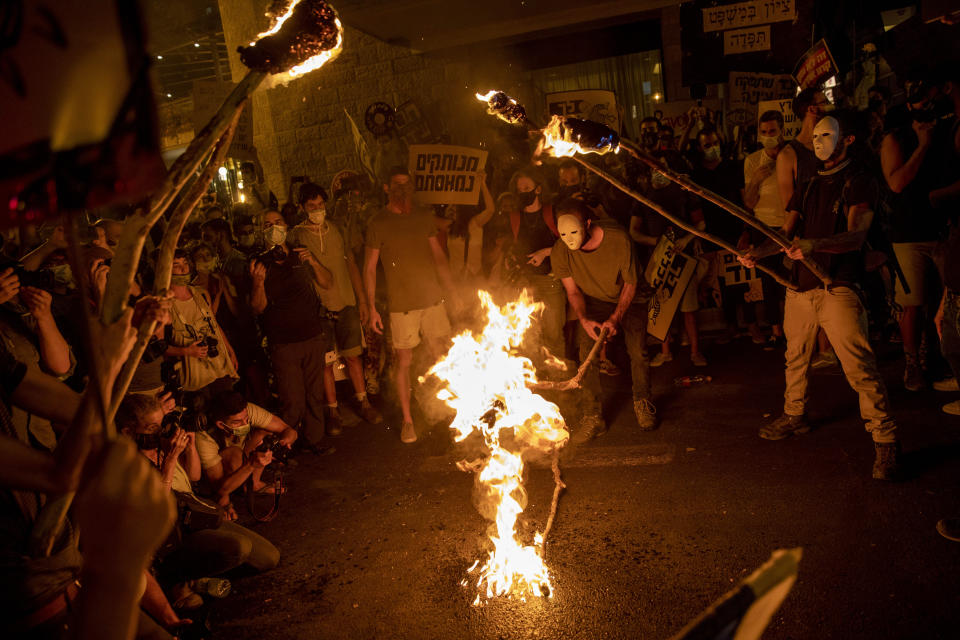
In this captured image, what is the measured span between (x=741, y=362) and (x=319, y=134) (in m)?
8.94

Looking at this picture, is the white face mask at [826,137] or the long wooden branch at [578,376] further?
the long wooden branch at [578,376]

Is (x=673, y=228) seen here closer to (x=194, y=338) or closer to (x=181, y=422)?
(x=194, y=338)

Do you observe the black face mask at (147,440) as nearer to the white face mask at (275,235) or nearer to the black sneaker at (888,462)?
the white face mask at (275,235)

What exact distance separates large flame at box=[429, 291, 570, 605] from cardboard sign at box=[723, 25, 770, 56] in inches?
278

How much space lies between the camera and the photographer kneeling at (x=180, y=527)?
4.52m

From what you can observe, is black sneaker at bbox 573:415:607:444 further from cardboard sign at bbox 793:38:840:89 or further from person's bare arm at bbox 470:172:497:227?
cardboard sign at bbox 793:38:840:89

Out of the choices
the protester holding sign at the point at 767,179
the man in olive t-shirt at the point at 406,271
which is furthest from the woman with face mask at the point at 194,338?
the protester holding sign at the point at 767,179

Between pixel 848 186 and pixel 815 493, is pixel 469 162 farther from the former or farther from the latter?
pixel 815 493

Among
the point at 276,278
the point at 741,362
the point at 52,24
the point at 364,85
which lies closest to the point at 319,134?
the point at 364,85

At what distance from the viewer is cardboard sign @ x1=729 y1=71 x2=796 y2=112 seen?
1094cm

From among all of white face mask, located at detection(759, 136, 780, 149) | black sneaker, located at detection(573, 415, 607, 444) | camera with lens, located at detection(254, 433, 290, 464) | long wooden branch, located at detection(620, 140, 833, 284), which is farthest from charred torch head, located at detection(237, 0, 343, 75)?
white face mask, located at detection(759, 136, 780, 149)

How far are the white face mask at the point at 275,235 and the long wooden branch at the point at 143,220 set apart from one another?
191 inches

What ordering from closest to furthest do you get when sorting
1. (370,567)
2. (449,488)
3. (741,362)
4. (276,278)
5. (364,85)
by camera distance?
(370,567) → (449,488) → (276,278) → (741,362) → (364,85)

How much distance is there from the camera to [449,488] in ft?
19.2
